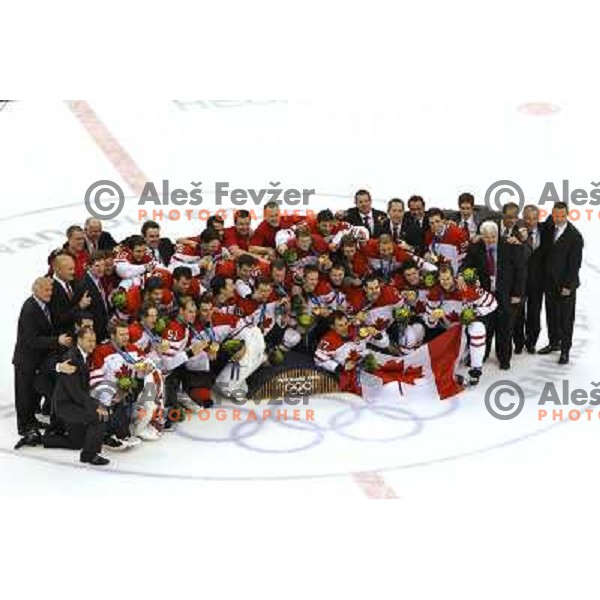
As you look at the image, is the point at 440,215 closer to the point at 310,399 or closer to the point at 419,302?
the point at 419,302

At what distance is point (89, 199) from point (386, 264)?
15.1 ft

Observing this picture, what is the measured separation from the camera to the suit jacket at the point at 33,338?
8.62 metres

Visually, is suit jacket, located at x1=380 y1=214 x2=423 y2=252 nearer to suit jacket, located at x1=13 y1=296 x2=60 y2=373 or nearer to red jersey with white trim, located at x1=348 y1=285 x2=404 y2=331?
red jersey with white trim, located at x1=348 y1=285 x2=404 y2=331

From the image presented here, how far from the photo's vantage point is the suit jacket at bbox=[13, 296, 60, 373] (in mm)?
8625

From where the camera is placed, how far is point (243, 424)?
29.9 feet

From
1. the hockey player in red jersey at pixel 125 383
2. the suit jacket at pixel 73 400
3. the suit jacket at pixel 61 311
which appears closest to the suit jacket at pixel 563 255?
the hockey player in red jersey at pixel 125 383

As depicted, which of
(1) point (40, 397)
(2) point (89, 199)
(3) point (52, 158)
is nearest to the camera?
(1) point (40, 397)

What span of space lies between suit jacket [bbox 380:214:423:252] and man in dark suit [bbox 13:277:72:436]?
2.77 meters

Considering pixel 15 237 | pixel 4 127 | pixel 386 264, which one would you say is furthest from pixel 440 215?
pixel 4 127

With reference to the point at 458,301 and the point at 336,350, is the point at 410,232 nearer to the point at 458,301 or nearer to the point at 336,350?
the point at 458,301

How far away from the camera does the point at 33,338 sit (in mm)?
8625

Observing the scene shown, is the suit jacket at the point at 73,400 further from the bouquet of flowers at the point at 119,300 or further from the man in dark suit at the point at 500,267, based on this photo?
the man in dark suit at the point at 500,267

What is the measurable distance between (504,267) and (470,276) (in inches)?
10.5

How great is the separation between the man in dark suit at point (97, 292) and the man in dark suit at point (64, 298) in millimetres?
76
